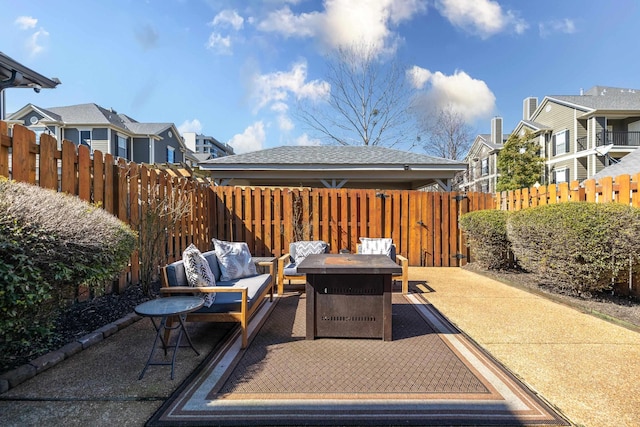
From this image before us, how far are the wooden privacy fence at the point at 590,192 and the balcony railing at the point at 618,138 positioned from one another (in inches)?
691

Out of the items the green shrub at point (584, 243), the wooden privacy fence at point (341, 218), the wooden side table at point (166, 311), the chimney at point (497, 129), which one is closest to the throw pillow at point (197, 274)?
the wooden side table at point (166, 311)

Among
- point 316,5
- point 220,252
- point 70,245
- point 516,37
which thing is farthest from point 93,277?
point 516,37

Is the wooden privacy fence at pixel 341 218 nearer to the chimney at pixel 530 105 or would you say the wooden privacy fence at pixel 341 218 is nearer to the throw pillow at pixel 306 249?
the throw pillow at pixel 306 249

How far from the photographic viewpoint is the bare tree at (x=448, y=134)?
77.6 ft

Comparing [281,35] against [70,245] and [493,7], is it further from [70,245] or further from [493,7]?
[70,245]

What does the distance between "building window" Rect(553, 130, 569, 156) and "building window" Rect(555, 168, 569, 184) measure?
1156 millimetres

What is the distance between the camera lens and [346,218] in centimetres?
779

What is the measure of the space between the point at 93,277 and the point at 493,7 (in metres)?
13.2

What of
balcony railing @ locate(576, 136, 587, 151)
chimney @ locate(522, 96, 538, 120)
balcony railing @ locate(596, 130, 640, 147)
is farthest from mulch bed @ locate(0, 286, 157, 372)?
chimney @ locate(522, 96, 538, 120)

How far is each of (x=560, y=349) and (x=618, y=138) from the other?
22983 mm

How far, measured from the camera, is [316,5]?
11.6 meters

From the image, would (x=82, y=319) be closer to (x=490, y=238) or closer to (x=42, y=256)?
(x=42, y=256)

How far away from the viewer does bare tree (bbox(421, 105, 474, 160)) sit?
23641mm

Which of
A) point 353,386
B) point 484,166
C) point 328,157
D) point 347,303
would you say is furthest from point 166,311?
point 484,166
